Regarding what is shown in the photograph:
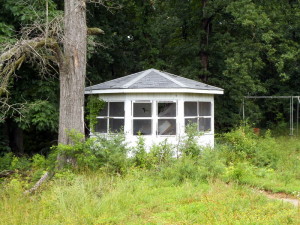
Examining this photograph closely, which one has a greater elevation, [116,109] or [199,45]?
[199,45]

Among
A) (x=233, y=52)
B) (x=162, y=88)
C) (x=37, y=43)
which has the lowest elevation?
(x=162, y=88)

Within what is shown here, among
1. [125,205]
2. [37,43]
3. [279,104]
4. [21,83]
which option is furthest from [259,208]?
[279,104]

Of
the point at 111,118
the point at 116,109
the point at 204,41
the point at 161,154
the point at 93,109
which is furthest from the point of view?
the point at 204,41

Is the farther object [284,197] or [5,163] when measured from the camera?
[5,163]

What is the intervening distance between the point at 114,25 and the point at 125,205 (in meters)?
14.1

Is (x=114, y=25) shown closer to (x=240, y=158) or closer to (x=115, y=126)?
(x=115, y=126)

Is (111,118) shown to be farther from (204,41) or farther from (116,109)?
(204,41)

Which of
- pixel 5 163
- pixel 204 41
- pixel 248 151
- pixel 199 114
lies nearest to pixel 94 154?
pixel 5 163

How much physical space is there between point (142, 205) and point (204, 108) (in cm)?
715

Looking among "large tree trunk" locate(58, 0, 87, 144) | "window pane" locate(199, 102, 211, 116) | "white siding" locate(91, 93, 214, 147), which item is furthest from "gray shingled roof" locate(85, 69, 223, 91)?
"large tree trunk" locate(58, 0, 87, 144)

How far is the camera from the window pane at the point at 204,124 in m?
13.6

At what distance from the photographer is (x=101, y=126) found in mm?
13383

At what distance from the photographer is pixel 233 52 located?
1770 cm

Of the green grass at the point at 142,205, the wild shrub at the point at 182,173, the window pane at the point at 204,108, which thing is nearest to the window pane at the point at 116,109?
the window pane at the point at 204,108
